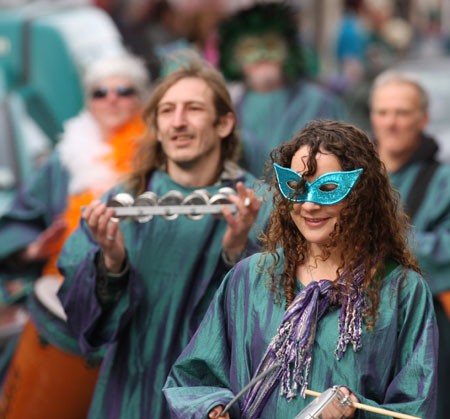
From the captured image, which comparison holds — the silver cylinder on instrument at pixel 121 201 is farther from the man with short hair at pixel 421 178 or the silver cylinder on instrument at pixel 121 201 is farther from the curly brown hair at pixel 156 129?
the man with short hair at pixel 421 178

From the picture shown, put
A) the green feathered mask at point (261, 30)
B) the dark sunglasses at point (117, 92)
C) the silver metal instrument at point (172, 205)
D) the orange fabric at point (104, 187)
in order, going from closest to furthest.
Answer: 1. the silver metal instrument at point (172, 205)
2. the orange fabric at point (104, 187)
3. the dark sunglasses at point (117, 92)
4. the green feathered mask at point (261, 30)

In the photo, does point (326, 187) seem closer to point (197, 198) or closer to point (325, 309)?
point (325, 309)

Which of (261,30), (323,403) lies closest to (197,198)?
(323,403)

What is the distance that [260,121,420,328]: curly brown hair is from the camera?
109 inches

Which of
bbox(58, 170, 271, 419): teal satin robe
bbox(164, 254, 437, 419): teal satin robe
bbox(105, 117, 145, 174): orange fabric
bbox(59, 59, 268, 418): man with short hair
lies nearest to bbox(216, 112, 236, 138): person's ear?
bbox(59, 59, 268, 418): man with short hair

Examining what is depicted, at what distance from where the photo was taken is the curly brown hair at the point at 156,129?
3.75 m

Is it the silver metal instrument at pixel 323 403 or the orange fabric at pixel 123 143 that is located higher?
the orange fabric at pixel 123 143

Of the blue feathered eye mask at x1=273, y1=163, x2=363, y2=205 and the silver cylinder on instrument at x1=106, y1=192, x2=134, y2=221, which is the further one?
the silver cylinder on instrument at x1=106, y1=192, x2=134, y2=221

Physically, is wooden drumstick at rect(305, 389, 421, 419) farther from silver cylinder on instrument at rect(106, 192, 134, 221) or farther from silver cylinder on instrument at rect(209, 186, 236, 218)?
silver cylinder on instrument at rect(106, 192, 134, 221)

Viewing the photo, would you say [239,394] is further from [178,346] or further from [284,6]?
[284,6]

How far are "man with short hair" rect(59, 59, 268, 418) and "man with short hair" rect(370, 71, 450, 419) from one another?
1210mm

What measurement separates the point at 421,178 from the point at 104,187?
1.36 metres

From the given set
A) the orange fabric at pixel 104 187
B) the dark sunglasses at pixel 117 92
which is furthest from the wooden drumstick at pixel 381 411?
the dark sunglasses at pixel 117 92

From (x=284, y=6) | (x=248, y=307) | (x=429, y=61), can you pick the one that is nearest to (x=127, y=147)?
(x=248, y=307)
